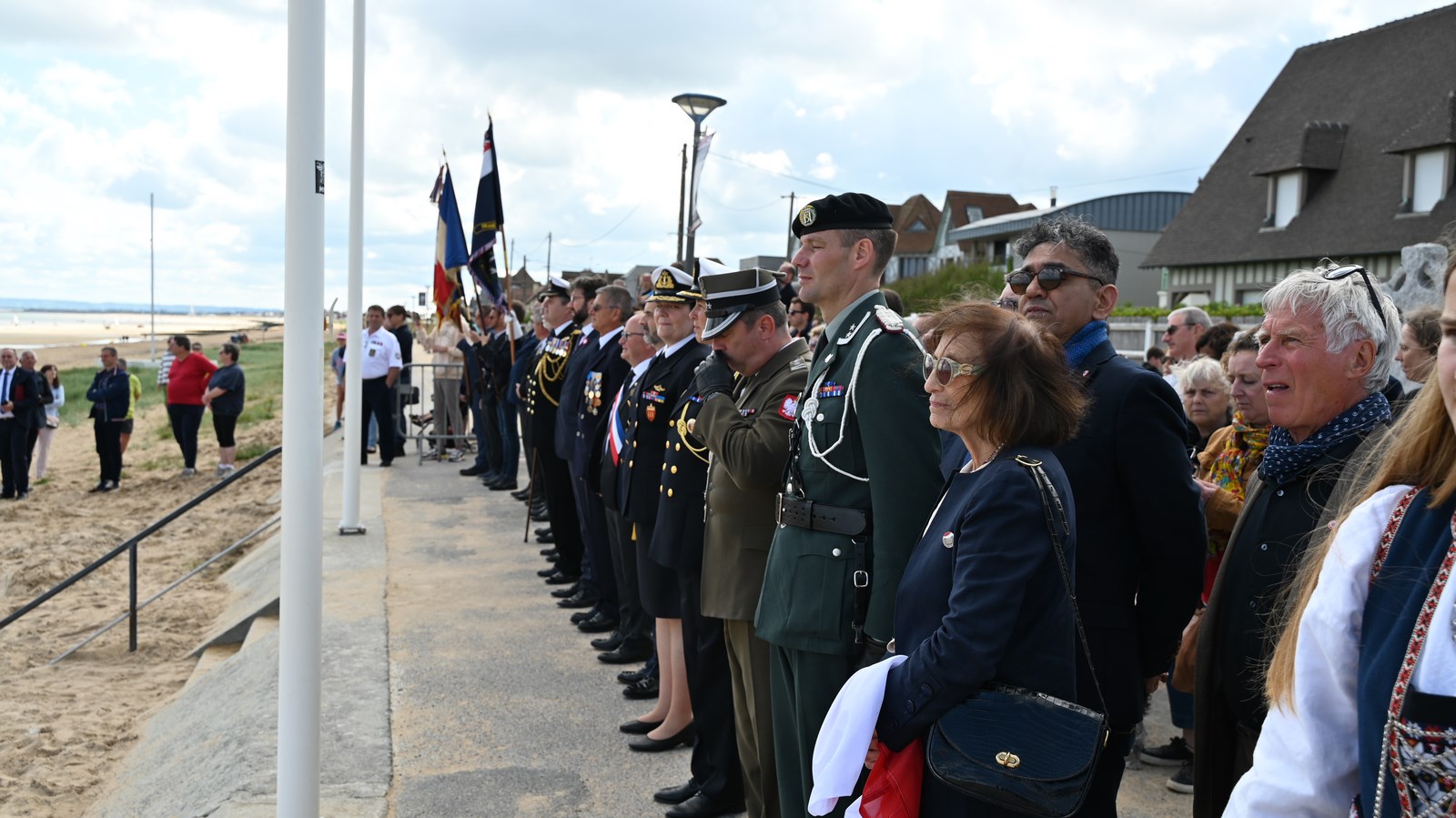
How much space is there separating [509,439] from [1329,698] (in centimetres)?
1199

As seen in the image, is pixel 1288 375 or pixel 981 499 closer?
pixel 981 499

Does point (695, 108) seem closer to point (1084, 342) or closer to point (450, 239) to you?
point (450, 239)

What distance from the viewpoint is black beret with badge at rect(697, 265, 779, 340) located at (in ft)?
13.9

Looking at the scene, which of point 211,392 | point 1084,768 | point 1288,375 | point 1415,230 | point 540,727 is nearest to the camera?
point 1084,768

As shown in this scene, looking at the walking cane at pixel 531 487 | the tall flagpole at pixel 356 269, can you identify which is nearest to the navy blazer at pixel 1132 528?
the walking cane at pixel 531 487

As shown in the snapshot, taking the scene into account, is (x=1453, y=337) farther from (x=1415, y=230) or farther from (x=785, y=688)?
(x=1415, y=230)

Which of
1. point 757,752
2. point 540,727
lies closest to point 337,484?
point 540,727

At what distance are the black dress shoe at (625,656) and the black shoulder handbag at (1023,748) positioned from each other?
423 cm

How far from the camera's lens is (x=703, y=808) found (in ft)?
14.7

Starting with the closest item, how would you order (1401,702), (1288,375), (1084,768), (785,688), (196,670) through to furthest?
1. (1401,702)
2. (1084,768)
3. (1288,375)
4. (785,688)
5. (196,670)

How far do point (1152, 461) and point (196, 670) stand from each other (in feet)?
22.9

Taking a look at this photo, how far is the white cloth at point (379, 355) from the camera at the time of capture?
14484mm

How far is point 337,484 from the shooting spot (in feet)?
43.4

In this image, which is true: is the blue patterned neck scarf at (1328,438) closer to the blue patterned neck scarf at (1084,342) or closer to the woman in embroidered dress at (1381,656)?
the blue patterned neck scarf at (1084,342)
